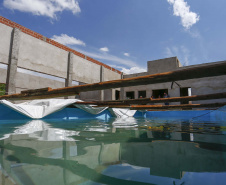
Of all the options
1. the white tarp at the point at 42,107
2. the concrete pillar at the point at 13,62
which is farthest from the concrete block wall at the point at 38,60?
the white tarp at the point at 42,107

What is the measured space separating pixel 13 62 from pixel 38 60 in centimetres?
179

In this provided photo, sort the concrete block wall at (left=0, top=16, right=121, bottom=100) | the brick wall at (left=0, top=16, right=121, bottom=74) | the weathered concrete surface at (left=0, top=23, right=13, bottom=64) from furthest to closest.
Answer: the brick wall at (left=0, top=16, right=121, bottom=74), the concrete block wall at (left=0, top=16, right=121, bottom=100), the weathered concrete surface at (left=0, top=23, right=13, bottom=64)

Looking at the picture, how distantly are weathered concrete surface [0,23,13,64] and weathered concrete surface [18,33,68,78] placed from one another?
766 millimetres

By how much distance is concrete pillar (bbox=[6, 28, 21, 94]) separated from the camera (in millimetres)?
9492

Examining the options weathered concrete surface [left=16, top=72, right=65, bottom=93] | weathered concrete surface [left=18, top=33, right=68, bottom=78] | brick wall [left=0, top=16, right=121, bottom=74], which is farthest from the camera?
weathered concrete surface [left=16, top=72, right=65, bottom=93]

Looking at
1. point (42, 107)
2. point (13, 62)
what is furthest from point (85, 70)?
point (42, 107)

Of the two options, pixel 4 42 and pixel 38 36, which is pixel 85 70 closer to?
pixel 38 36

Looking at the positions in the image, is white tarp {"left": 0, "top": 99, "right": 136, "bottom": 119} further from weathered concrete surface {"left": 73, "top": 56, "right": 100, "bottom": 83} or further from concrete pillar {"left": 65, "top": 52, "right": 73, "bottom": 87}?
weathered concrete surface {"left": 73, "top": 56, "right": 100, "bottom": 83}

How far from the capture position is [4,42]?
31.2ft

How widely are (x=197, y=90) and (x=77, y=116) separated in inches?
516

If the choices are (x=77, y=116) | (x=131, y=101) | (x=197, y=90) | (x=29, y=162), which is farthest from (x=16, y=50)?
(x=197, y=90)

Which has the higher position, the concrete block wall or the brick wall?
the brick wall

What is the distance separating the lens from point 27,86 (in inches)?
573

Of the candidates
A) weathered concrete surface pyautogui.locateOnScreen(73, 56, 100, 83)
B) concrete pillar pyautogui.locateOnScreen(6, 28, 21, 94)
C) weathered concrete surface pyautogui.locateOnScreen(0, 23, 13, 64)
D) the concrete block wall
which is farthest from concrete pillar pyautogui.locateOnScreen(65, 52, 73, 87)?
weathered concrete surface pyautogui.locateOnScreen(0, 23, 13, 64)
